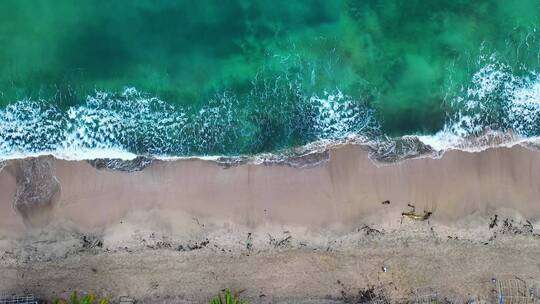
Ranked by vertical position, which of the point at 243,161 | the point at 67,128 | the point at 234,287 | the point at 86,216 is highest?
the point at 67,128

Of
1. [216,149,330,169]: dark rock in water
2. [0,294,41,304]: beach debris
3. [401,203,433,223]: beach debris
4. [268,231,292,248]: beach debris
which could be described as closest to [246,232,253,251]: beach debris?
[268,231,292,248]: beach debris

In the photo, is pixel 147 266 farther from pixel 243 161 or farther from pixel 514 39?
pixel 514 39

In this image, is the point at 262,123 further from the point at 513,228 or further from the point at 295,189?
the point at 513,228

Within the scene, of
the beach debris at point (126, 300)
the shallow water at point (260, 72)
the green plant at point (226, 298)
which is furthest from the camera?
the shallow water at point (260, 72)

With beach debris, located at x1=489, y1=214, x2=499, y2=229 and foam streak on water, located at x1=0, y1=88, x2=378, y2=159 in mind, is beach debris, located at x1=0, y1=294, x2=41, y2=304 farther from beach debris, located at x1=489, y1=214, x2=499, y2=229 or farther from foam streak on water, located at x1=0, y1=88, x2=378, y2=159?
beach debris, located at x1=489, y1=214, x2=499, y2=229

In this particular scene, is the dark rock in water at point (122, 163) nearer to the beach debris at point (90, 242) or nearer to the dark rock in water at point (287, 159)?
the beach debris at point (90, 242)

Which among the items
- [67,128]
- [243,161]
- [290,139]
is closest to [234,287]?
[243,161]

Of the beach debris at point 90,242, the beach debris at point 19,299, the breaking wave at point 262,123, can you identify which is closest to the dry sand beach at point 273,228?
the beach debris at point 90,242
